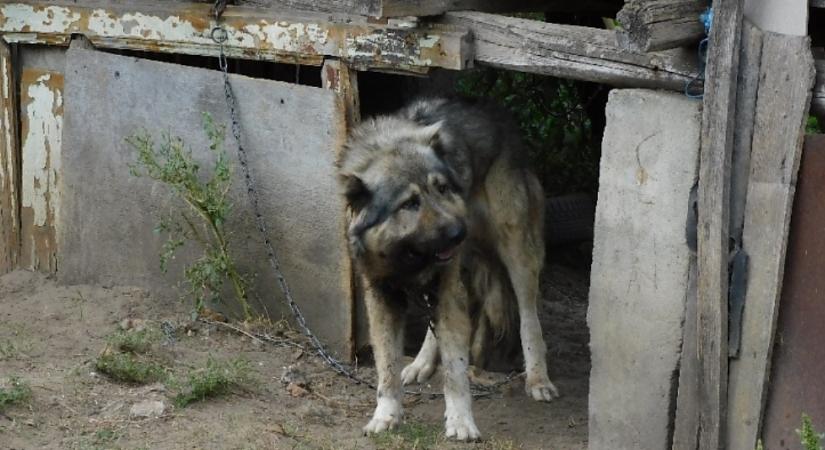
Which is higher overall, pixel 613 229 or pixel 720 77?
pixel 720 77

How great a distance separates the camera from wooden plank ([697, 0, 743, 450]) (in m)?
5.83

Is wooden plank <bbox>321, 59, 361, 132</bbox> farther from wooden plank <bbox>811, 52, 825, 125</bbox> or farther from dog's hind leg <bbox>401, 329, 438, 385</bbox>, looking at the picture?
wooden plank <bbox>811, 52, 825, 125</bbox>

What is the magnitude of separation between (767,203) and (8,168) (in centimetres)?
534

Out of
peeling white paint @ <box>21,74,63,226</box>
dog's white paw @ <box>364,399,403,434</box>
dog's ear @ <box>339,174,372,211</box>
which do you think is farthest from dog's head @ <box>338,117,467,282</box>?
peeling white paint @ <box>21,74,63,226</box>

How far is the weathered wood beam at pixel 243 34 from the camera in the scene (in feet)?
24.0

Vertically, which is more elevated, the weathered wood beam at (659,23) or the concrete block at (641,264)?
the weathered wood beam at (659,23)

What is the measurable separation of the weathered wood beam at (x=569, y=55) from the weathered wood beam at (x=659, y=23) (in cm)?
18

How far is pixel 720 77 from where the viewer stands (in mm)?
5855

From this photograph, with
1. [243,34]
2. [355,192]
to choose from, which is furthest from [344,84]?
[355,192]

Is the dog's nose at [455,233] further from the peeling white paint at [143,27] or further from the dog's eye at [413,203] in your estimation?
the peeling white paint at [143,27]

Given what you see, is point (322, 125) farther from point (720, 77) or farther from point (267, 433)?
point (720, 77)

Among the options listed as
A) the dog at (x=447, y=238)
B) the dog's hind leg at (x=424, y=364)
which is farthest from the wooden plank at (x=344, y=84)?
the dog's hind leg at (x=424, y=364)

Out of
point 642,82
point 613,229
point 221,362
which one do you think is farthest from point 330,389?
point 642,82

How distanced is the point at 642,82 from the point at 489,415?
230cm
